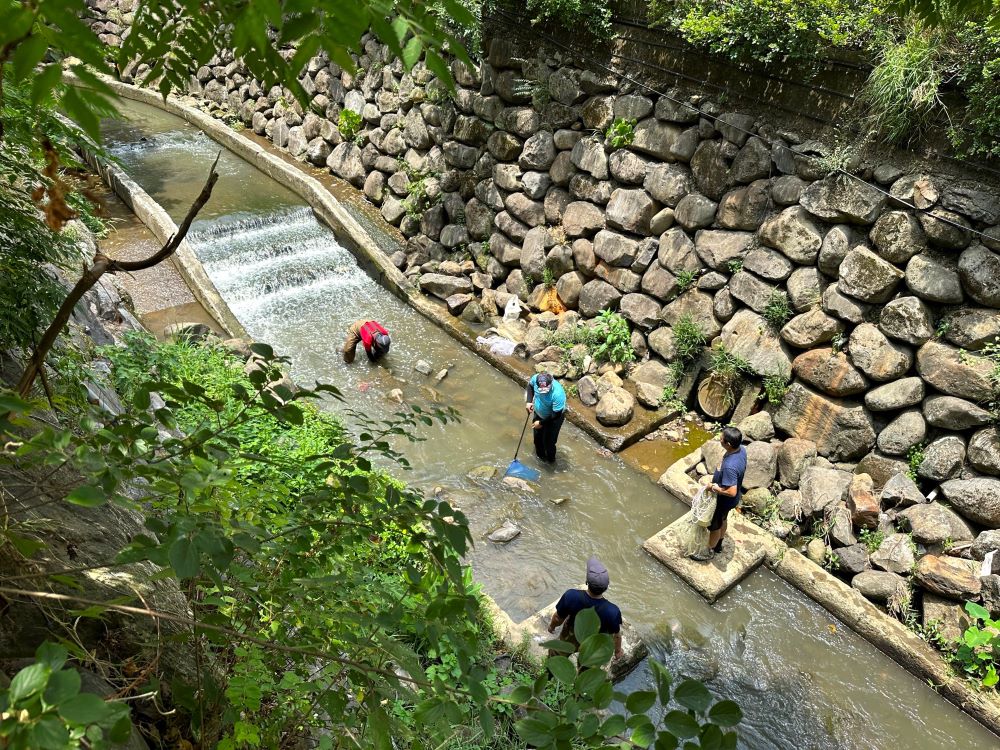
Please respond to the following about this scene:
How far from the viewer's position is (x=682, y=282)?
839cm

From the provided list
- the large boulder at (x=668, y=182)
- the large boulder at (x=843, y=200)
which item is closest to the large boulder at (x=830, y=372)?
the large boulder at (x=843, y=200)

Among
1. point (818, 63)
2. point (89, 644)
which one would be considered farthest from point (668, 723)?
point (818, 63)

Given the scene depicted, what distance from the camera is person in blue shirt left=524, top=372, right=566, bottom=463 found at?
700 cm

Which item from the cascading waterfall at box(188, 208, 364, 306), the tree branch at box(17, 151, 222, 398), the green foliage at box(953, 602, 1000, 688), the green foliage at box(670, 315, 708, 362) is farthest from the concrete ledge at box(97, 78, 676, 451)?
the tree branch at box(17, 151, 222, 398)

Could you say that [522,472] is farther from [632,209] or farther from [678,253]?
[632,209]

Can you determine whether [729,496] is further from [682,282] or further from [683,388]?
[682,282]

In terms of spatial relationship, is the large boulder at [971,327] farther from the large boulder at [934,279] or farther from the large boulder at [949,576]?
the large boulder at [949,576]

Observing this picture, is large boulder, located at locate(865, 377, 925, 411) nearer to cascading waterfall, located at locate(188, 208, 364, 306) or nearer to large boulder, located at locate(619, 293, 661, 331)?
large boulder, located at locate(619, 293, 661, 331)

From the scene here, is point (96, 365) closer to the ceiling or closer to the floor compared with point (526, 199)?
closer to the floor

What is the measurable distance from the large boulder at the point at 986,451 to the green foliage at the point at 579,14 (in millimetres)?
6421

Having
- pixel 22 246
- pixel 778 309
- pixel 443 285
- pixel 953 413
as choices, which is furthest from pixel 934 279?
pixel 22 246

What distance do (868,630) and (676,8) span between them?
7053 millimetres

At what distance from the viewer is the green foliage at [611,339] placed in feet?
28.8

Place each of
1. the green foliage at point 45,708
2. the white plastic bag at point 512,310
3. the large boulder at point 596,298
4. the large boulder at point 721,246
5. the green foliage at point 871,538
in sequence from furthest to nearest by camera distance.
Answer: the white plastic bag at point 512,310, the large boulder at point 596,298, the large boulder at point 721,246, the green foliage at point 871,538, the green foliage at point 45,708
